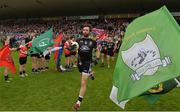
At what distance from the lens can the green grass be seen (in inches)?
416

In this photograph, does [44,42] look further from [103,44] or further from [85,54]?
[85,54]

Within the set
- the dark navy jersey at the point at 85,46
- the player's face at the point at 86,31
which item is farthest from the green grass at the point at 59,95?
the player's face at the point at 86,31

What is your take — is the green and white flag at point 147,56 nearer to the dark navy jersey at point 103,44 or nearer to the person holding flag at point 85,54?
the person holding flag at point 85,54

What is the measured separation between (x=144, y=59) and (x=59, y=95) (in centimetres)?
616

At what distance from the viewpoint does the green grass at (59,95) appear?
10578 millimetres

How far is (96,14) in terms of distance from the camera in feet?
204

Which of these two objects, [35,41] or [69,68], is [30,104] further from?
[69,68]

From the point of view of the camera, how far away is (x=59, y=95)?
12.3m

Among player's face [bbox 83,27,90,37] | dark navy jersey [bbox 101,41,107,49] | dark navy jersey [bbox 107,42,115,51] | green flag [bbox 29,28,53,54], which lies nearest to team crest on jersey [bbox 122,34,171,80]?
player's face [bbox 83,27,90,37]

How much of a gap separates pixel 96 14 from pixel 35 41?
4535 centimetres

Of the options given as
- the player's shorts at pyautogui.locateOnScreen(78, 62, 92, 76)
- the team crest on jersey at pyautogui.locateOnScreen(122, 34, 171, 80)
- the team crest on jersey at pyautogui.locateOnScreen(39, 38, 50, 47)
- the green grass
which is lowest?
the green grass

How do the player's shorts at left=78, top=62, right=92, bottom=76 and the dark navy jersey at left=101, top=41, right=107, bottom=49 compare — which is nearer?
the player's shorts at left=78, top=62, right=92, bottom=76

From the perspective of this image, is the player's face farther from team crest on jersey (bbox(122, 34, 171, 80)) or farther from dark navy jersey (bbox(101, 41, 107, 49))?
dark navy jersey (bbox(101, 41, 107, 49))

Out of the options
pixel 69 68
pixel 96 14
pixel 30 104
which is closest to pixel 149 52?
pixel 30 104
